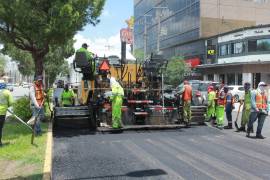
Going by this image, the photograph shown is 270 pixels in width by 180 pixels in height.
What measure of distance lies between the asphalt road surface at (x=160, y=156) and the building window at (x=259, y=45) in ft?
113

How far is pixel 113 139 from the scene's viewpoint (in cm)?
1161

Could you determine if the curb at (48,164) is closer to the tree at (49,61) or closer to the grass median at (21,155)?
the grass median at (21,155)

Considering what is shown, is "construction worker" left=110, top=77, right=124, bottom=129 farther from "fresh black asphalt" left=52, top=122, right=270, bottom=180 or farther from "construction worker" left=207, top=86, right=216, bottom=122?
"construction worker" left=207, top=86, right=216, bottom=122

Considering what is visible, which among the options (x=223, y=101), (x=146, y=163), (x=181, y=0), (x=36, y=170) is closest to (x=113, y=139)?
(x=146, y=163)

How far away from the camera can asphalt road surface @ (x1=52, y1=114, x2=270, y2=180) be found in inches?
303

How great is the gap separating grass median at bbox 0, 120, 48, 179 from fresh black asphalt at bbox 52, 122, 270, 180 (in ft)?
1.11

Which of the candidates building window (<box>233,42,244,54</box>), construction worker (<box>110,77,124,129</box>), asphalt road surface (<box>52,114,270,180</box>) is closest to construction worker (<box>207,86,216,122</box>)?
asphalt road surface (<box>52,114,270,180</box>)

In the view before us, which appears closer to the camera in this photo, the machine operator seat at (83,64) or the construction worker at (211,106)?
the machine operator seat at (83,64)

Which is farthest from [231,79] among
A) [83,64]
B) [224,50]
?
[83,64]

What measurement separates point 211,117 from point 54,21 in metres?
6.50

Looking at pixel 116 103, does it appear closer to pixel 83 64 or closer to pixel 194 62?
pixel 83 64

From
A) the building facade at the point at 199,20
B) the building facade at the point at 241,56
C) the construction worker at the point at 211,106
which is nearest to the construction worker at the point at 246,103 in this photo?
the construction worker at the point at 211,106

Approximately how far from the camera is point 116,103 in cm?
1285

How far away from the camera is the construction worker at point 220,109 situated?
14.7 metres
